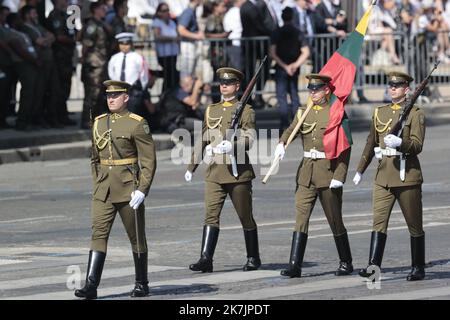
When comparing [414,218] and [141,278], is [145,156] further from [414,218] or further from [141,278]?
[414,218]

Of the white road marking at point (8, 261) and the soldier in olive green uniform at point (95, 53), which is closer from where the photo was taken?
the white road marking at point (8, 261)

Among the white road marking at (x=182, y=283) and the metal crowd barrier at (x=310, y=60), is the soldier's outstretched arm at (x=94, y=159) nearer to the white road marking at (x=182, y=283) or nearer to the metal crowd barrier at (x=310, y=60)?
the white road marking at (x=182, y=283)

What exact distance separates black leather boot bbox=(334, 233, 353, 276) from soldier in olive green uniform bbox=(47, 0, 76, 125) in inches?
516

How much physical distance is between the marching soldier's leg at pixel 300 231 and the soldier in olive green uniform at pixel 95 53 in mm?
11888

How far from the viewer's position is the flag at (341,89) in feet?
47.5

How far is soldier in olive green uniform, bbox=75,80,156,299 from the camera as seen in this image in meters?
13.1

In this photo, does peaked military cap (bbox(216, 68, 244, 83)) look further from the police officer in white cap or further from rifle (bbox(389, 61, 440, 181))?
the police officer in white cap

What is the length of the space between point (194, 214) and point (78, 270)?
4.63 meters

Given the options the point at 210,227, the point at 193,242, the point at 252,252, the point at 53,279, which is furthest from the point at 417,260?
the point at 193,242

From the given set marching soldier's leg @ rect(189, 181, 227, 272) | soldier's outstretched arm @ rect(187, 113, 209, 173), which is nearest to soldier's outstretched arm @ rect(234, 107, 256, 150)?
soldier's outstretched arm @ rect(187, 113, 209, 173)

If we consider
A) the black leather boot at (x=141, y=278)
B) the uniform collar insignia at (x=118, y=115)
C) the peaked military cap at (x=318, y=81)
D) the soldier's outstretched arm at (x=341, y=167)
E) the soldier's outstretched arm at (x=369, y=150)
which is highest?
the peaked military cap at (x=318, y=81)

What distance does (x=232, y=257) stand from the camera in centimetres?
1559

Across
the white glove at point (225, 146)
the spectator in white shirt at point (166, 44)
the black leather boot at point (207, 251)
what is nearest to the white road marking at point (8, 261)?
the black leather boot at point (207, 251)
